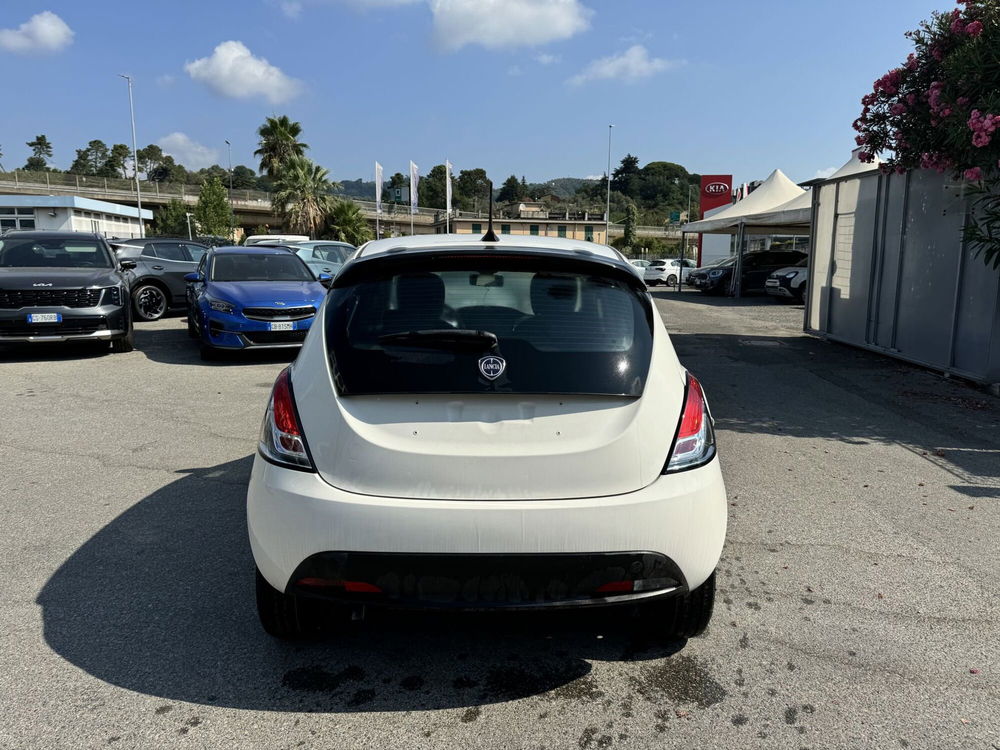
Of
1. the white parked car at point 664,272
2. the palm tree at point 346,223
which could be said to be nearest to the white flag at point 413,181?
the palm tree at point 346,223

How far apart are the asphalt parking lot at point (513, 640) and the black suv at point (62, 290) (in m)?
4.88

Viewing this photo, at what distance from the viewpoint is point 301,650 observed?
309 centimetres

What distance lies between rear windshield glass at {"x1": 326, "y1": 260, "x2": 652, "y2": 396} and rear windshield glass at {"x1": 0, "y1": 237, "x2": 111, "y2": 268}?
33.6 feet

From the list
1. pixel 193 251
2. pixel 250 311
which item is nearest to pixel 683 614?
pixel 250 311

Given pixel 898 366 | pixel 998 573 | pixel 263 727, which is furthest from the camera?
pixel 898 366

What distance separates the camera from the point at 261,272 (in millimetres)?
11727

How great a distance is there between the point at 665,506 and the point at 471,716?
3.23ft

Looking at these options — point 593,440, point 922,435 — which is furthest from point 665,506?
point 922,435

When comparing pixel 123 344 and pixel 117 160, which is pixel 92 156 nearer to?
pixel 117 160

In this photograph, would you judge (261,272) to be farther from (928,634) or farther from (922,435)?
(928,634)

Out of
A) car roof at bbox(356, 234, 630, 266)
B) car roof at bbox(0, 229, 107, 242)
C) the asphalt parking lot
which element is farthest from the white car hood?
car roof at bbox(0, 229, 107, 242)

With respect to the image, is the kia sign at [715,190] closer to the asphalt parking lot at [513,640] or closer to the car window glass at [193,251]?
the car window glass at [193,251]

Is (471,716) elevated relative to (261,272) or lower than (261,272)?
lower

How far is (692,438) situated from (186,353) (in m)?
10.2
